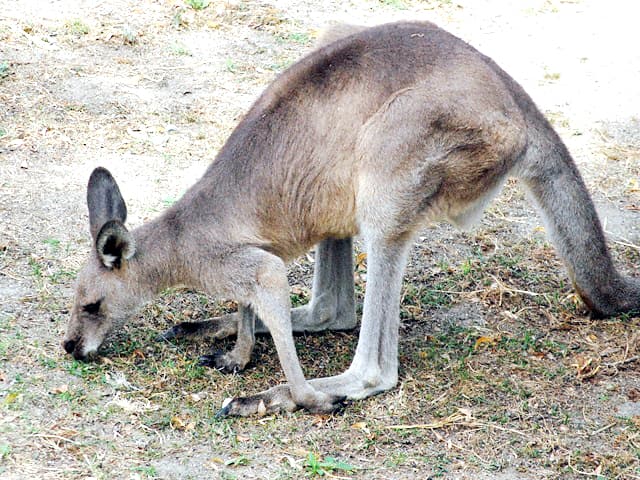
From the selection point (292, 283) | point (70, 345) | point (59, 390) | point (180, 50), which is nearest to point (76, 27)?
point (180, 50)

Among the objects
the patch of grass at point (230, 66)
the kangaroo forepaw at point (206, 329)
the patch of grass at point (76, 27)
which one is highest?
the patch of grass at point (76, 27)

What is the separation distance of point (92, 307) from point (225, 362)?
726mm

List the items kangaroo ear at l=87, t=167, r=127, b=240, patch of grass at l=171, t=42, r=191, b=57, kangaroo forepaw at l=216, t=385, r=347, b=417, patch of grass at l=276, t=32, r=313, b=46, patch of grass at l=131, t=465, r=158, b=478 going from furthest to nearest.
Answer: patch of grass at l=276, t=32, r=313, b=46 → patch of grass at l=171, t=42, r=191, b=57 → kangaroo ear at l=87, t=167, r=127, b=240 → kangaroo forepaw at l=216, t=385, r=347, b=417 → patch of grass at l=131, t=465, r=158, b=478

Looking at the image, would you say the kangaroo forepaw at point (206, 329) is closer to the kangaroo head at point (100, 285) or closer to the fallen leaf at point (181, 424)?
the kangaroo head at point (100, 285)

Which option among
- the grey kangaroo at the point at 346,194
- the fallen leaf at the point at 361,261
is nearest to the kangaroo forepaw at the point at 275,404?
the grey kangaroo at the point at 346,194

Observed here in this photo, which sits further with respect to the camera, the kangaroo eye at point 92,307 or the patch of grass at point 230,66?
the patch of grass at point 230,66

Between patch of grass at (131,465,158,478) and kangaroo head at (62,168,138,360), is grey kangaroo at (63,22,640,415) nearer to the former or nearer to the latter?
kangaroo head at (62,168,138,360)

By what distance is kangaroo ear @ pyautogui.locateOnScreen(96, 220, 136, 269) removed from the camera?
458 centimetres

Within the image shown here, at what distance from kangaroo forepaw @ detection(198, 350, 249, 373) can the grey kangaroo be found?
0.02m

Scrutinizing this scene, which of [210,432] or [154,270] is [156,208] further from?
[210,432]

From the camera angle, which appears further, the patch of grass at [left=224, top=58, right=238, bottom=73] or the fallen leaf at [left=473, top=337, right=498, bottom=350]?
the patch of grass at [left=224, top=58, right=238, bottom=73]

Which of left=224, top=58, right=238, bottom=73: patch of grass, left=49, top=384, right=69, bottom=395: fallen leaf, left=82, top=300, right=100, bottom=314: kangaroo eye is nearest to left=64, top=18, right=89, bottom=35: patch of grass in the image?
left=224, top=58, right=238, bottom=73: patch of grass

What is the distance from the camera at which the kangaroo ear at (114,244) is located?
4582mm

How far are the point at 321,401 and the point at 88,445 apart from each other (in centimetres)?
110
